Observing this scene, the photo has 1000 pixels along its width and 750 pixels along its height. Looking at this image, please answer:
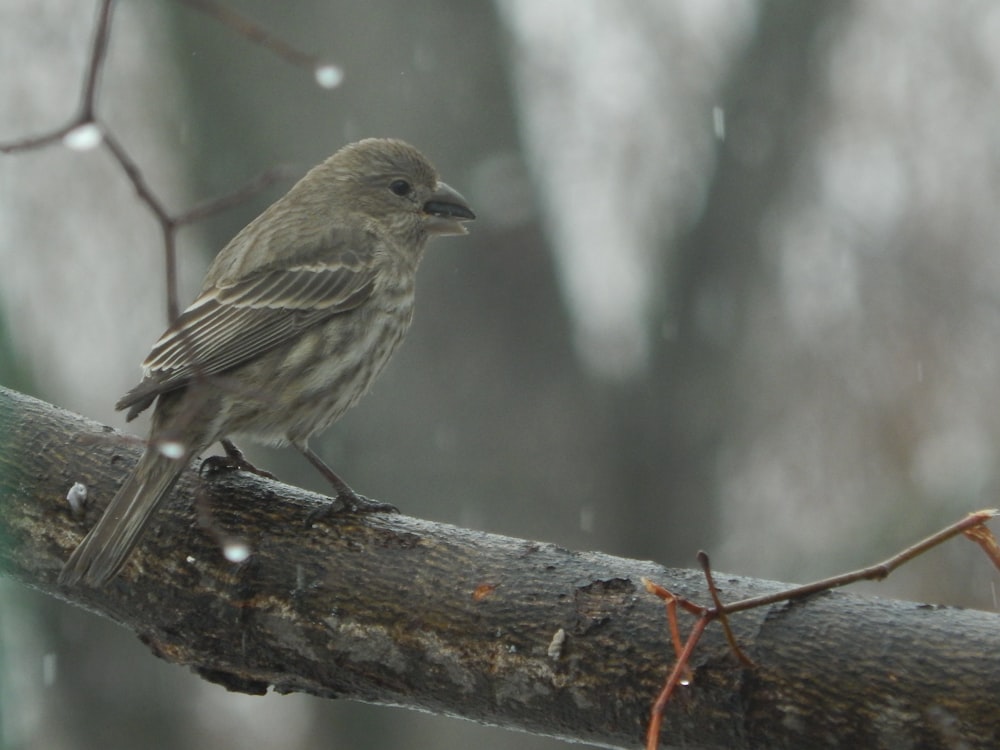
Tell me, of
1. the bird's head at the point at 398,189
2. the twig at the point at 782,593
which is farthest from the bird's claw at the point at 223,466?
the twig at the point at 782,593

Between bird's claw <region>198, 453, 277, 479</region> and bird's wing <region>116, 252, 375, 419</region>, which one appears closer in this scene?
bird's claw <region>198, 453, 277, 479</region>

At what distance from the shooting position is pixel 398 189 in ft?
17.6

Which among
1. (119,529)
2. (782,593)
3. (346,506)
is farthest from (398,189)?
(782,593)

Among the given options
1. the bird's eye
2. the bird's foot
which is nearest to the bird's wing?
the bird's eye

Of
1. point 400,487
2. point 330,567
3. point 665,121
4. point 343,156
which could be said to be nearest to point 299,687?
point 330,567

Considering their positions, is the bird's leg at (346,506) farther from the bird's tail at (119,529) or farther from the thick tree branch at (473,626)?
the bird's tail at (119,529)

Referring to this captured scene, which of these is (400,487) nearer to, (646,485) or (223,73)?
(646,485)

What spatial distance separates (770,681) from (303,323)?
7.99 ft

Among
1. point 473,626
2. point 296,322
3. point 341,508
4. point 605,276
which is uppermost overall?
point 605,276

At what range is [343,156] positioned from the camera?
5.45 m

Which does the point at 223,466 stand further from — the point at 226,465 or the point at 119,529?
the point at 119,529

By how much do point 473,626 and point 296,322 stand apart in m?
1.85

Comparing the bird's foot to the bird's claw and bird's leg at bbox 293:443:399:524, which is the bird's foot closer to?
bird's leg at bbox 293:443:399:524

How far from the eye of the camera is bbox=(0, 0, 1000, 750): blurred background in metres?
7.82
